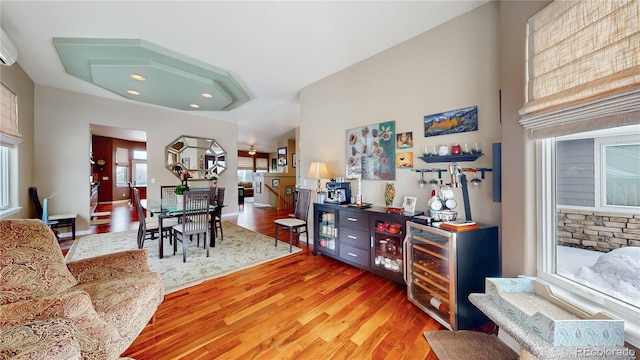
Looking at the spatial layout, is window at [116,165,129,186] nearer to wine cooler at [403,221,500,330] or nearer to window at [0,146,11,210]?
window at [0,146,11,210]

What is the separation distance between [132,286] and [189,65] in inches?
119

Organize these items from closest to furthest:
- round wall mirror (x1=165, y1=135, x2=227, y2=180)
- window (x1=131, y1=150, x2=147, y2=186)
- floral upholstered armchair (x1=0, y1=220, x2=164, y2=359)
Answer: floral upholstered armchair (x1=0, y1=220, x2=164, y2=359)
round wall mirror (x1=165, y1=135, x2=227, y2=180)
window (x1=131, y1=150, x2=147, y2=186)

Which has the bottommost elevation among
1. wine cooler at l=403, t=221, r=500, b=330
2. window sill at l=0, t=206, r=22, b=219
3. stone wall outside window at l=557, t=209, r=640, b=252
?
wine cooler at l=403, t=221, r=500, b=330

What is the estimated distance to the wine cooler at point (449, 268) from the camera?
5.73 ft

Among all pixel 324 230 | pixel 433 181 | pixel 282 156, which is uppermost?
pixel 282 156

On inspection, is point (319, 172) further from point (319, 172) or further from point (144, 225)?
point (144, 225)

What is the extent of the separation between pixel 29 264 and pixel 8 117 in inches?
131

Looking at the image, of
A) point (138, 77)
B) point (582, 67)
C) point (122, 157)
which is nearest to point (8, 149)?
point (138, 77)

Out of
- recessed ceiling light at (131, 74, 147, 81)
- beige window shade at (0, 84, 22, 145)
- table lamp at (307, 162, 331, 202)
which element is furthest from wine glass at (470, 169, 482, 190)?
beige window shade at (0, 84, 22, 145)

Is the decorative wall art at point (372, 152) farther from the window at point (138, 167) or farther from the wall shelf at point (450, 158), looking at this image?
the window at point (138, 167)

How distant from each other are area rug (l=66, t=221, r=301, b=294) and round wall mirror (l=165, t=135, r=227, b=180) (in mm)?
1875

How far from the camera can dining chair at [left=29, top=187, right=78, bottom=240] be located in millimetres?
3731

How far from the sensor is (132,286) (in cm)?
149

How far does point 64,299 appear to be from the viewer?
3.44ft
